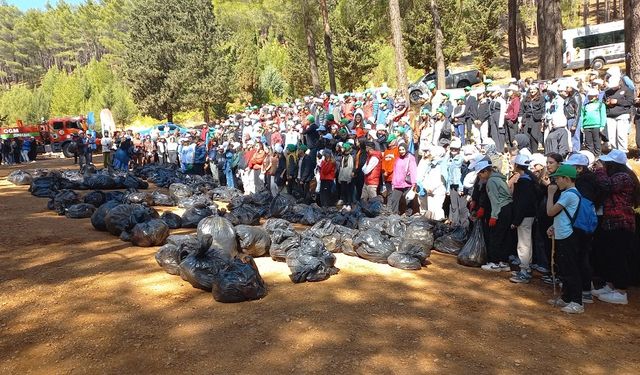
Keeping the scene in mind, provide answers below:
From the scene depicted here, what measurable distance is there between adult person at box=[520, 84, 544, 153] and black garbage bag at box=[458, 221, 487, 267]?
432 cm

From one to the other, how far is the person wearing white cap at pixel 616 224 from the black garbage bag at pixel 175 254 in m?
4.93

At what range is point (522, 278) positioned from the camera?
616 cm

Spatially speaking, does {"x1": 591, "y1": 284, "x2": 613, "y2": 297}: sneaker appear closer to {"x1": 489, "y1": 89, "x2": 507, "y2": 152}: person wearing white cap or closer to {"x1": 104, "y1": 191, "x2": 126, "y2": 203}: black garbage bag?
{"x1": 489, "y1": 89, "x2": 507, "y2": 152}: person wearing white cap

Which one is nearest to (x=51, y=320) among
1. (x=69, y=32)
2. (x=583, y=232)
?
(x=583, y=232)

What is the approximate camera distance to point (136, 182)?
13695mm

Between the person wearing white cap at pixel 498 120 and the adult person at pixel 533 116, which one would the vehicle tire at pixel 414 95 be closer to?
the person wearing white cap at pixel 498 120

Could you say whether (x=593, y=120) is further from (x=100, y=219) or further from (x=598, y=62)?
(x=598, y=62)

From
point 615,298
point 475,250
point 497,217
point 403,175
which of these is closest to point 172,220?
point 403,175

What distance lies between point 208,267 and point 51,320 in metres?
1.73

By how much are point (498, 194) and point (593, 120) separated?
14.1 feet

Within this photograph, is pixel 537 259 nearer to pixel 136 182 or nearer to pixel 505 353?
pixel 505 353

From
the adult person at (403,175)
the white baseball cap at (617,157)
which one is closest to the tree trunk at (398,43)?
the adult person at (403,175)

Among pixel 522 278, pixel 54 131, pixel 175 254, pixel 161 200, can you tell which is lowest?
pixel 522 278

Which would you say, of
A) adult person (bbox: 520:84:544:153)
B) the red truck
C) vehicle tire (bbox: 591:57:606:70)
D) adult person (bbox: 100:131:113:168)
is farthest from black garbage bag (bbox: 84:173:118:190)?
vehicle tire (bbox: 591:57:606:70)
